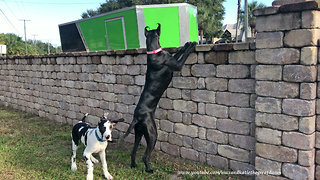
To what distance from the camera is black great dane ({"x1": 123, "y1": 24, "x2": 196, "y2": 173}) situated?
14.4 ft

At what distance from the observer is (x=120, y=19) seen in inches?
452

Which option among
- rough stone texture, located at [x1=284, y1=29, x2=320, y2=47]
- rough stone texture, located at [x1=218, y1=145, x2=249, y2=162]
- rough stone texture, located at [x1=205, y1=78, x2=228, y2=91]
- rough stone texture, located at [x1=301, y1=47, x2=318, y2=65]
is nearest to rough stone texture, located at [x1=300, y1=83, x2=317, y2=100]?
rough stone texture, located at [x1=301, y1=47, x2=318, y2=65]

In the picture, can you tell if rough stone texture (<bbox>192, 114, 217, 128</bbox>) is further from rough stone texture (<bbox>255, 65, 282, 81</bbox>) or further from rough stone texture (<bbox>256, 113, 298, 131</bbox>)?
rough stone texture (<bbox>255, 65, 282, 81</bbox>)

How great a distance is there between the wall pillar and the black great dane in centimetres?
129

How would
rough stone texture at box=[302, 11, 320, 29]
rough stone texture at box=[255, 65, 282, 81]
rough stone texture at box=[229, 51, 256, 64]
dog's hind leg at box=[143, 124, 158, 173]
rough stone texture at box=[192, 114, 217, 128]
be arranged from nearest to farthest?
1. rough stone texture at box=[302, 11, 320, 29]
2. rough stone texture at box=[255, 65, 282, 81]
3. rough stone texture at box=[229, 51, 256, 64]
4. dog's hind leg at box=[143, 124, 158, 173]
5. rough stone texture at box=[192, 114, 217, 128]

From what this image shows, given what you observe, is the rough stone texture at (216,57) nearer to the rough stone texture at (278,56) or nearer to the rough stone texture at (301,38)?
the rough stone texture at (278,56)

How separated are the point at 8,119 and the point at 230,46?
8.28m

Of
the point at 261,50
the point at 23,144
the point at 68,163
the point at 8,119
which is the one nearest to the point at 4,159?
the point at 23,144

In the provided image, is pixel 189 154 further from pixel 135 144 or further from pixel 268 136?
pixel 268 136

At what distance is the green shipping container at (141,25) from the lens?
10781mm

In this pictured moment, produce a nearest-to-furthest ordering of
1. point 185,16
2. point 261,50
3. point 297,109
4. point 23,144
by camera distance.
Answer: point 297,109
point 261,50
point 23,144
point 185,16

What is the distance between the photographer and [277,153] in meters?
3.75

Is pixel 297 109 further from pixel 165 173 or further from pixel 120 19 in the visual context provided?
pixel 120 19

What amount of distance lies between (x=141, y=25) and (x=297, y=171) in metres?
8.60
